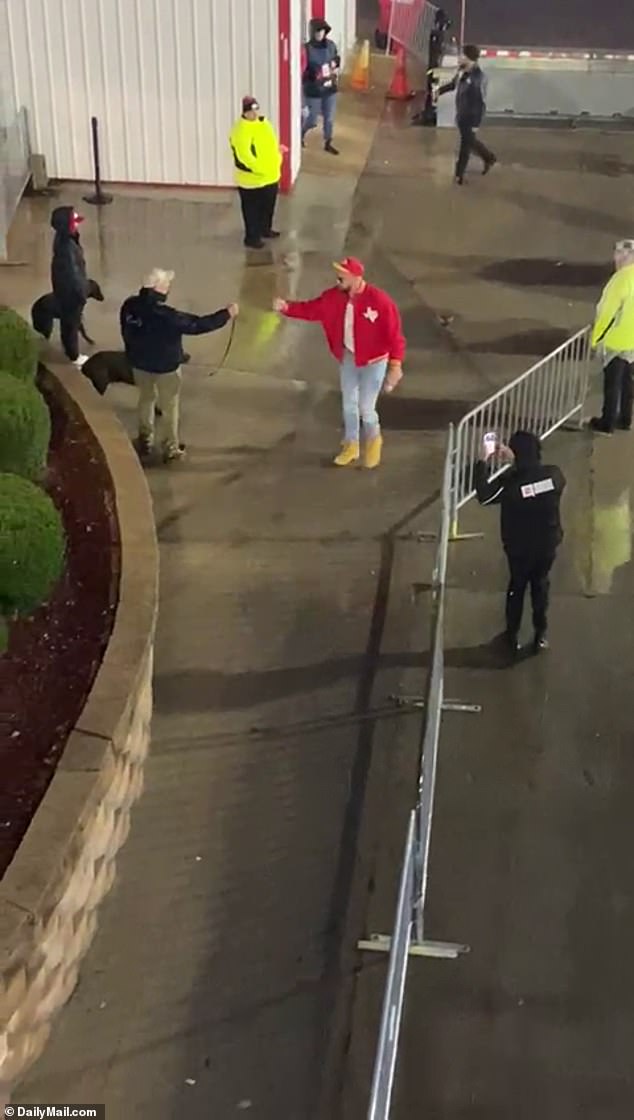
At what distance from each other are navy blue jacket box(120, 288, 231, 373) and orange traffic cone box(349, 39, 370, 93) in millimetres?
10467

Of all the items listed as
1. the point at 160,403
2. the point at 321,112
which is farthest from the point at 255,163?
the point at 160,403

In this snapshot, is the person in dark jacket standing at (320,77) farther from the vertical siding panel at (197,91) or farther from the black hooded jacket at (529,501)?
the black hooded jacket at (529,501)

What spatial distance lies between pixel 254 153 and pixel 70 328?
11.1 feet

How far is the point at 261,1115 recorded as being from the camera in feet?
22.9

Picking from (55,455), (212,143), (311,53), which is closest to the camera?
(55,455)

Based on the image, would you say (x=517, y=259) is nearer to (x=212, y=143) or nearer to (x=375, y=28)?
(x=212, y=143)

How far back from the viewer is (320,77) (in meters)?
17.6

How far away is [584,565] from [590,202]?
7412mm

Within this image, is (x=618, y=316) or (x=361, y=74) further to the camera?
(x=361, y=74)

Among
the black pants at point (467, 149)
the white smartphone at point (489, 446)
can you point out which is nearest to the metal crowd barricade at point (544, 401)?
the white smartphone at point (489, 446)

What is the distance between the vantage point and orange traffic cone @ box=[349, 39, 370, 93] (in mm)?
20484

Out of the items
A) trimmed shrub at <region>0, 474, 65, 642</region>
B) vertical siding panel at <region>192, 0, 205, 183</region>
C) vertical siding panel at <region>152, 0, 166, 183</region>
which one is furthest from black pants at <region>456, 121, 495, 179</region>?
trimmed shrub at <region>0, 474, 65, 642</region>

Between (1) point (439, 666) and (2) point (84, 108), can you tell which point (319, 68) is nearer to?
(2) point (84, 108)

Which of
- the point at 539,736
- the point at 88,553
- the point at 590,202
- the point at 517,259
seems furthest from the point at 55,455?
the point at 590,202
